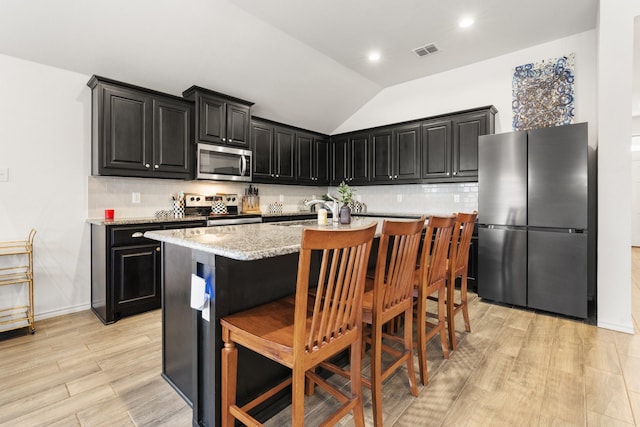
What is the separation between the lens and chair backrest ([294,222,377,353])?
41.5 inches

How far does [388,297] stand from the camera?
1.64 metres

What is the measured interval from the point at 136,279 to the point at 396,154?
12.6 feet

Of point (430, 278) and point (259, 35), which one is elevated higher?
point (259, 35)

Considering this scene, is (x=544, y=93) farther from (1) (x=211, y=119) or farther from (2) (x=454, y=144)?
(1) (x=211, y=119)

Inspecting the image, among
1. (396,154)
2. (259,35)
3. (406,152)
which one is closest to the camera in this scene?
(259,35)

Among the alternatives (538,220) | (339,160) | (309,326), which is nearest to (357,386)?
Answer: (309,326)

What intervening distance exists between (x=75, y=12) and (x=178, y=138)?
53.5 inches

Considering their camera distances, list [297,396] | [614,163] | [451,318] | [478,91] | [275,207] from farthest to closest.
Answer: [275,207], [478,91], [614,163], [451,318], [297,396]

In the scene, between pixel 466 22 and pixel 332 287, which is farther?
pixel 466 22

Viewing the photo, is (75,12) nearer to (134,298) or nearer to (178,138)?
(178,138)

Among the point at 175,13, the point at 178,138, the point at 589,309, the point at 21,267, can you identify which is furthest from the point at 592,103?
the point at 21,267

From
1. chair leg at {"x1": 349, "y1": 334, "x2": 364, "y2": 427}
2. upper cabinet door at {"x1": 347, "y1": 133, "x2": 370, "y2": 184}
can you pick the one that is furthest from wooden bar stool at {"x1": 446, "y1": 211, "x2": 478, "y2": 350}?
upper cabinet door at {"x1": 347, "y1": 133, "x2": 370, "y2": 184}

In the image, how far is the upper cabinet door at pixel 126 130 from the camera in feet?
10.2

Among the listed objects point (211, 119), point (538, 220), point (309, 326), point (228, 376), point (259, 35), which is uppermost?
point (259, 35)
